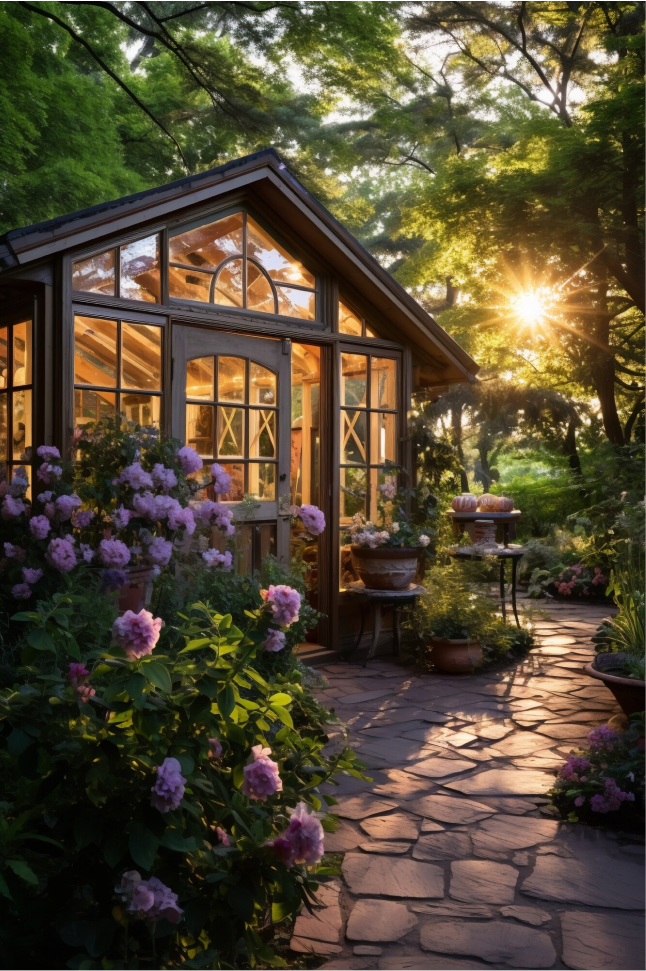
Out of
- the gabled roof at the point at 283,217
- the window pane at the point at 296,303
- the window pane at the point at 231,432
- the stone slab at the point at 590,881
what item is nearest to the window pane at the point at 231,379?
the window pane at the point at 231,432

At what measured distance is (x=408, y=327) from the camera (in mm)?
7980

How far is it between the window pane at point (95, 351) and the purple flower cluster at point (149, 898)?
4089 mm

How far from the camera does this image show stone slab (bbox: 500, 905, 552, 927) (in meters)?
3.01

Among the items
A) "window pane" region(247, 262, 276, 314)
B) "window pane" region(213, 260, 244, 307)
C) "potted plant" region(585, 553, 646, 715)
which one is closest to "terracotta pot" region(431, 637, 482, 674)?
"potted plant" region(585, 553, 646, 715)

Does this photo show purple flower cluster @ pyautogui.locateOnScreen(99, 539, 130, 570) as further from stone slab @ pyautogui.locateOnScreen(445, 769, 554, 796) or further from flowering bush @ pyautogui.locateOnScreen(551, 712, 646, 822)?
flowering bush @ pyautogui.locateOnScreen(551, 712, 646, 822)

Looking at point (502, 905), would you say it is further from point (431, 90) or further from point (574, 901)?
Answer: point (431, 90)

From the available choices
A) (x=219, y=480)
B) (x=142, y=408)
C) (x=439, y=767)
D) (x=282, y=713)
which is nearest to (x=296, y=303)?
(x=142, y=408)

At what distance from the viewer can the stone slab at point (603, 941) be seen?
274 cm

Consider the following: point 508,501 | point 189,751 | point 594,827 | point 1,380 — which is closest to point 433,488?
point 508,501

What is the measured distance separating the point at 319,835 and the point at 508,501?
6886 millimetres

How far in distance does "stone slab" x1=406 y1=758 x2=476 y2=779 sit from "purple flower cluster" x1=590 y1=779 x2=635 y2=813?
35.9 inches

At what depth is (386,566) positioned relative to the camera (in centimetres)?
731

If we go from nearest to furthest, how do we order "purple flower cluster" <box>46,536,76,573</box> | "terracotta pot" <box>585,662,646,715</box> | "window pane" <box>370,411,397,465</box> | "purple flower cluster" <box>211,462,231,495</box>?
"purple flower cluster" <box>46,536,76,573</box> < "terracotta pot" <box>585,662,646,715</box> < "purple flower cluster" <box>211,462,231,495</box> < "window pane" <box>370,411,397,465</box>

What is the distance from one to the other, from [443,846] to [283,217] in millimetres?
5200
